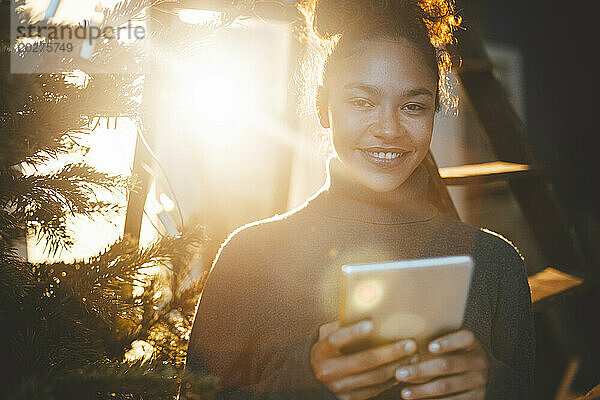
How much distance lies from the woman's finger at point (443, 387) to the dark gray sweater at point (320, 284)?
0.05 meters

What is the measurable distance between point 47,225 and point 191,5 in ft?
1.73

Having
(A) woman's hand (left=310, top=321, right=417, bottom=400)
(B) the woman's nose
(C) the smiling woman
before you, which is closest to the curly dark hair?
(C) the smiling woman

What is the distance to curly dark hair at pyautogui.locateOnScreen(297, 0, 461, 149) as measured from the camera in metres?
0.91

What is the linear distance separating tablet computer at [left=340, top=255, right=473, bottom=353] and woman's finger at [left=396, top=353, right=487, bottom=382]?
30 millimetres

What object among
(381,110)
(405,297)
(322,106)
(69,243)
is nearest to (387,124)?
(381,110)

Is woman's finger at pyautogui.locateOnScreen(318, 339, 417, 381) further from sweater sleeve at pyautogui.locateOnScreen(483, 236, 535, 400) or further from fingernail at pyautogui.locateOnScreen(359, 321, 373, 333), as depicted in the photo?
sweater sleeve at pyautogui.locateOnScreen(483, 236, 535, 400)

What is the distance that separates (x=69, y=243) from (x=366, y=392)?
529mm

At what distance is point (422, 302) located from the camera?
733 mm

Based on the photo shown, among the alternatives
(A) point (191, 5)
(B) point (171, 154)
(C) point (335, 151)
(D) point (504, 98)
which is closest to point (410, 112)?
(C) point (335, 151)

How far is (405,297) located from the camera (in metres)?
0.72

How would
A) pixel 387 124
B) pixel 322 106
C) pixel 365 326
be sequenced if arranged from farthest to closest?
pixel 322 106 → pixel 387 124 → pixel 365 326

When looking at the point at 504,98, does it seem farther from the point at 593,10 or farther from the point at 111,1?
the point at 593,10

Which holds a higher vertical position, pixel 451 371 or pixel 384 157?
pixel 384 157

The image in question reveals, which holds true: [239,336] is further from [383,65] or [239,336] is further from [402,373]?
[383,65]
